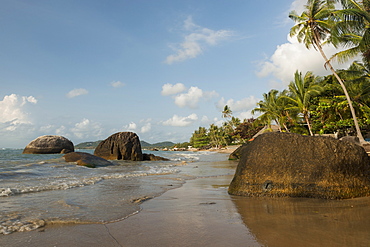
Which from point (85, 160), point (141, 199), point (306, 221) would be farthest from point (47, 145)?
point (306, 221)

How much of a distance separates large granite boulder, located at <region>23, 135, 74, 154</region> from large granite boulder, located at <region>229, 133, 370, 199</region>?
33.6m

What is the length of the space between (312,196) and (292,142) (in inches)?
47.7

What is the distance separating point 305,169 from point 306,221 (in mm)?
1892

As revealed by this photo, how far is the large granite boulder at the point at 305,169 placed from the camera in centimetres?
471

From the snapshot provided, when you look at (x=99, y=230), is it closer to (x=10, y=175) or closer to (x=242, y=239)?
(x=242, y=239)

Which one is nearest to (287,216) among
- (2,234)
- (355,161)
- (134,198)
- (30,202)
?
(355,161)

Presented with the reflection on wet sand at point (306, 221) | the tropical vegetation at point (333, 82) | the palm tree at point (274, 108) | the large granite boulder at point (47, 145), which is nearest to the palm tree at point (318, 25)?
the tropical vegetation at point (333, 82)

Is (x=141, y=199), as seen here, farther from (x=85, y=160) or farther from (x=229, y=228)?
(x=85, y=160)

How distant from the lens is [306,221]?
327 cm

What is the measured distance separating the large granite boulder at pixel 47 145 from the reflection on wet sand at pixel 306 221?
34214 millimetres

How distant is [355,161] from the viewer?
4844mm

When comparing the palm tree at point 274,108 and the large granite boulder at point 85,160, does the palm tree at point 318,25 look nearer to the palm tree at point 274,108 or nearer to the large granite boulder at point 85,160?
the palm tree at point 274,108

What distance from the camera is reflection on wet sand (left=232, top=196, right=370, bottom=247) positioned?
Result: 8.45 feet

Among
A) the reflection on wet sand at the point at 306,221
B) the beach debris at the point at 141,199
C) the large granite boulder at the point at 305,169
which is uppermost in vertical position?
the large granite boulder at the point at 305,169
